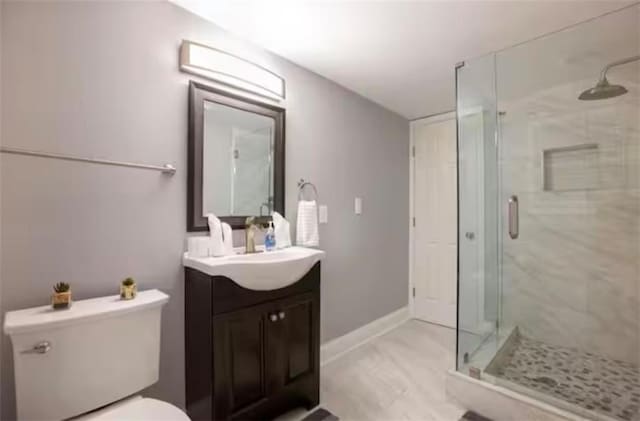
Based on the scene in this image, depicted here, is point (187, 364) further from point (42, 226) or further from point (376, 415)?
point (376, 415)

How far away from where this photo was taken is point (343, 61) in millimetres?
2102

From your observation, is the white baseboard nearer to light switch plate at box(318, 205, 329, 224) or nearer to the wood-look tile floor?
the wood-look tile floor

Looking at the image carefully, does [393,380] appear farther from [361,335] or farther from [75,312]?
[75,312]

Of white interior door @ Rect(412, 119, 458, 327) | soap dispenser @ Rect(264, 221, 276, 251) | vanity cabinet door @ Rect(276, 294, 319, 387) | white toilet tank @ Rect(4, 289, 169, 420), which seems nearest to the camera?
white toilet tank @ Rect(4, 289, 169, 420)

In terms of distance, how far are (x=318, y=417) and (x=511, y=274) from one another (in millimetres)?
1974

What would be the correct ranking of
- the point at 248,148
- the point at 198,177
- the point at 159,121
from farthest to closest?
the point at 248,148 → the point at 198,177 → the point at 159,121

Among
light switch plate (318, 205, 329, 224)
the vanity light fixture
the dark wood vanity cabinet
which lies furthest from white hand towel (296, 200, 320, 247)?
the vanity light fixture

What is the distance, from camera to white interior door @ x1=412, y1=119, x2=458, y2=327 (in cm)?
311

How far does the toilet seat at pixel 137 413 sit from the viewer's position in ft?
3.43

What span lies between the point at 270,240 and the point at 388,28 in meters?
1.41

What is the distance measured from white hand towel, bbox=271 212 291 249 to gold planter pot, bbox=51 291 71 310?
1.03 meters

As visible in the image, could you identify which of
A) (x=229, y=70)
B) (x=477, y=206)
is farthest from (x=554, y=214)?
(x=229, y=70)

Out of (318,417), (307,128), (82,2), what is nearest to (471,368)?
(318,417)

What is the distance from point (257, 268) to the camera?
1438 mm
